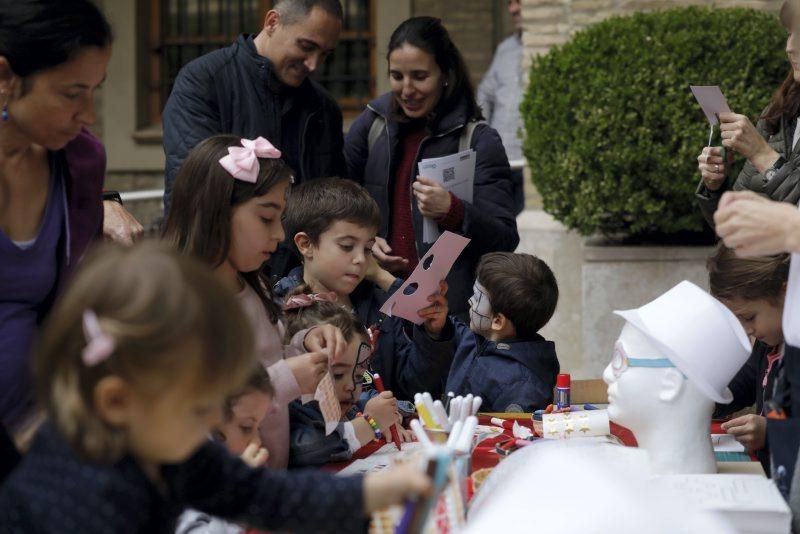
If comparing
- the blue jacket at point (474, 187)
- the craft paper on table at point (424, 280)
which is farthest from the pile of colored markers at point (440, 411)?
the blue jacket at point (474, 187)

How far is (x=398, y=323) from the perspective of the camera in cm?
416

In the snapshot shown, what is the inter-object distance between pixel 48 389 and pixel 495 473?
1141 millimetres

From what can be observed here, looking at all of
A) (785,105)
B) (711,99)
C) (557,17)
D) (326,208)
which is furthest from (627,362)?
(557,17)

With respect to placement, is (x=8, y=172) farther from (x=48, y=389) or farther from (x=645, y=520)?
(x=645, y=520)

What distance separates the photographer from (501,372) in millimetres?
4078

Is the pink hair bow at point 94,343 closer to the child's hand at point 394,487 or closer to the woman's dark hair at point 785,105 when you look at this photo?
the child's hand at point 394,487

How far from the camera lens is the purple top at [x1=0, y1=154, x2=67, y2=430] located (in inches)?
102

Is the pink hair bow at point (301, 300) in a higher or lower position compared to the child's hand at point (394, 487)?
lower

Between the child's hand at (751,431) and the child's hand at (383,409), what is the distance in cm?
82

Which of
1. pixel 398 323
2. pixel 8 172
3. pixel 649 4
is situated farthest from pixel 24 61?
pixel 649 4

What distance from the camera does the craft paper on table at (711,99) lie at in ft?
13.6

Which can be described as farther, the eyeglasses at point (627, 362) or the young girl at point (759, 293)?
the young girl at point (759, 293)

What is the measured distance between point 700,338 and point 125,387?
1391 millimetres

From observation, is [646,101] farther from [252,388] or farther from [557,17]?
[252,388]
